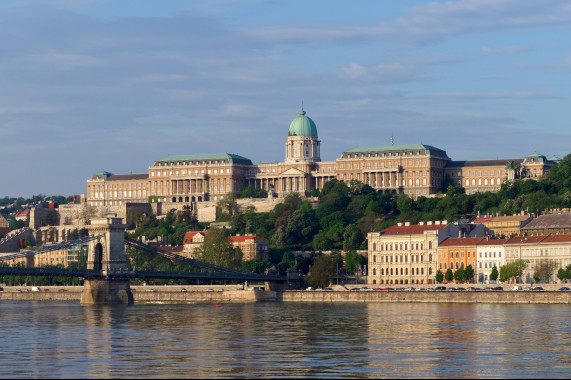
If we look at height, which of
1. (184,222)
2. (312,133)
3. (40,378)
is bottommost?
(40,378)

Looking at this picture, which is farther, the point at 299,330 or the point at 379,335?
the point at 299,330

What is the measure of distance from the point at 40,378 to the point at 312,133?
5638 inches

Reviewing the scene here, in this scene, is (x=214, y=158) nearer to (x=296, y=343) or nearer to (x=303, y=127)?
(x=303, y=127)

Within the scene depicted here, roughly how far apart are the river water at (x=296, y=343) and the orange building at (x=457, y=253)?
1023 inches

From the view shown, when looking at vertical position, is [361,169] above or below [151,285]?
above

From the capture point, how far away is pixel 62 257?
14362 centimetres

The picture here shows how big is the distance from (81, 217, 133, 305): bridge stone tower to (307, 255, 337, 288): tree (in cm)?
2010

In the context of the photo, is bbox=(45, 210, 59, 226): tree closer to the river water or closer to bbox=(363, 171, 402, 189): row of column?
bbox=(363, 171, 402, 189): row of column

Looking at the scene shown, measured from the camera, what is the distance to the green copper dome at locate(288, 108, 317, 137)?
184m

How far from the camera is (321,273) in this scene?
Result: 112 m

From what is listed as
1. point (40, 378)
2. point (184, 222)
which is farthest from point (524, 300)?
point (184, 222)

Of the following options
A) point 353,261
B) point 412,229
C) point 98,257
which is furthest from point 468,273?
point 98,257

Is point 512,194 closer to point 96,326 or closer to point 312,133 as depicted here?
point 312,133

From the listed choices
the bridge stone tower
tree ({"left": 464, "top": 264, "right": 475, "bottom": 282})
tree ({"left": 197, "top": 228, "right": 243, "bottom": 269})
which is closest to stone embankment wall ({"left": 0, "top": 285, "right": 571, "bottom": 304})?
the bridge stone tower
